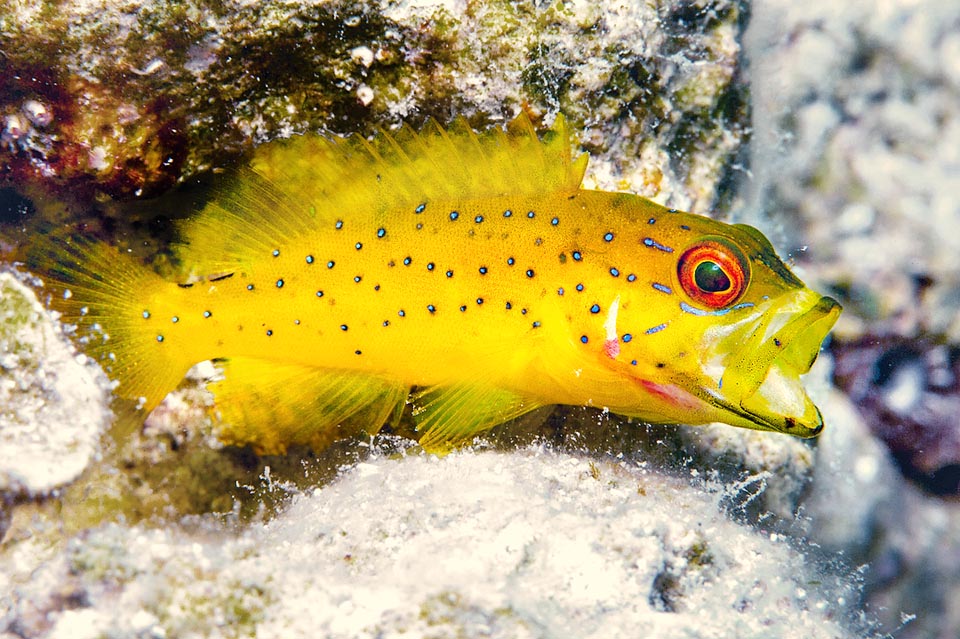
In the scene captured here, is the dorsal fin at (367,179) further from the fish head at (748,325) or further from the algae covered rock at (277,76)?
the fish head at (748,325)

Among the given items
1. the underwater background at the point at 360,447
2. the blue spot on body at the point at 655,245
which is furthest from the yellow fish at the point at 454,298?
the underwater background at the point at 360,447

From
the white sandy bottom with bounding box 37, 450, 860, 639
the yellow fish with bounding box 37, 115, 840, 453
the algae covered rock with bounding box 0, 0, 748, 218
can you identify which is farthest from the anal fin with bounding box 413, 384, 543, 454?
the algae covered rock with bounding box 0, 0, 748, 218

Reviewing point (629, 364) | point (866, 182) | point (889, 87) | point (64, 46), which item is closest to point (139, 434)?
point (64, 46)

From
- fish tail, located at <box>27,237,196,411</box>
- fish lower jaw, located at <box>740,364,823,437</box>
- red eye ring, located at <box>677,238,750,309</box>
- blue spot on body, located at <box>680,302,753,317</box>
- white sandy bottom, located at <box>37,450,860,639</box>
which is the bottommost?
white sandy bottom, located at <box>37,450,860,639</box>

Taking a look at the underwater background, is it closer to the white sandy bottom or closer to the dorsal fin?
the white sandy bottom

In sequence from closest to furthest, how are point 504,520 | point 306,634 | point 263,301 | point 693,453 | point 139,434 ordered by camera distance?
point 306,634, point 504,520, point 263,301, point 139,434, point 693,453

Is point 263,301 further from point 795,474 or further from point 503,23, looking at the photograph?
point 795,474
